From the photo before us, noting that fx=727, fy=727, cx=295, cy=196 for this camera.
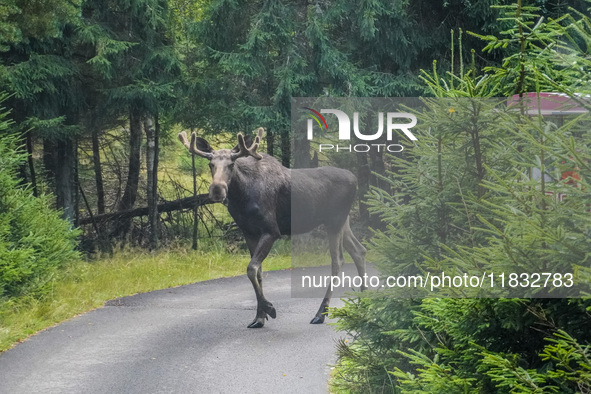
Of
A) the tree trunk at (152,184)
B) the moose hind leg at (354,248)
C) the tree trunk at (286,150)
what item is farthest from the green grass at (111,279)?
the moose hind leg at (354,248)

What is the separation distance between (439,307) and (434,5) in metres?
15.7

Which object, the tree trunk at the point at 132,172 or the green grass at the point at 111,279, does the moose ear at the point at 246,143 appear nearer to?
the green grass at the point at 111,279

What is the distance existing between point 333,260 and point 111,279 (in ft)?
19.5

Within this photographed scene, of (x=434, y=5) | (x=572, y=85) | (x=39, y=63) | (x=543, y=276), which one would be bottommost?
(x=543, y=276)

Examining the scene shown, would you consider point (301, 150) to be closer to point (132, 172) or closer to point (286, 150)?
point (286, 150)

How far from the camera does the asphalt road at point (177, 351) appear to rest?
7914 millimetres

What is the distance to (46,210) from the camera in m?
14.2

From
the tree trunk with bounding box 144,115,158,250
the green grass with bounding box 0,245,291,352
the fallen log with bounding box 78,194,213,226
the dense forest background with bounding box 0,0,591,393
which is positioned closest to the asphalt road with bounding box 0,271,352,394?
the green grass with bounding box 0,245,291,352

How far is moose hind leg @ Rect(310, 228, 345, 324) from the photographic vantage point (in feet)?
36.8

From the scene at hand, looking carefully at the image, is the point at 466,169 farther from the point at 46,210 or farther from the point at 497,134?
the point at 46,210

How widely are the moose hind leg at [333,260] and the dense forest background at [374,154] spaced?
75cm

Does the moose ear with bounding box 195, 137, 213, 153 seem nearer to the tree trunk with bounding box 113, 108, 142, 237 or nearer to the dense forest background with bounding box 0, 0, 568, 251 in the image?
the dense forest background with bounding box 0, 0, 568, 251

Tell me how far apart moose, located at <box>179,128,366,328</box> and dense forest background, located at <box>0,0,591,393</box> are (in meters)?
0.65

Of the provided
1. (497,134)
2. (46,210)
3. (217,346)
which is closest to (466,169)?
(497,134)
